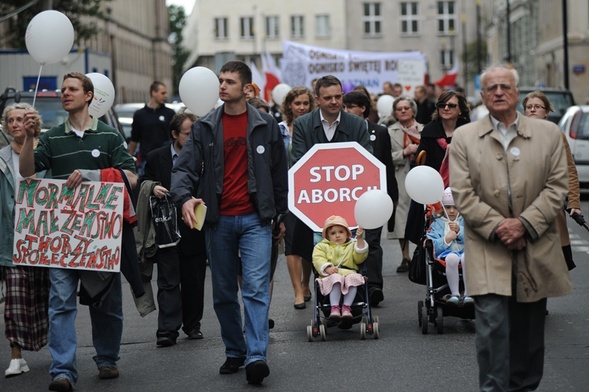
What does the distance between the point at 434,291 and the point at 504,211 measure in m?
3.36

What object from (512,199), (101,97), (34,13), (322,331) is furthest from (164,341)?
(34,13)

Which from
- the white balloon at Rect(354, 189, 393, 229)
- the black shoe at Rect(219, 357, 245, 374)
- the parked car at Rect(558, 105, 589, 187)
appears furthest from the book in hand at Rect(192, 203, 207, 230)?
the parked car at Rect(558, 105, 589, 187)

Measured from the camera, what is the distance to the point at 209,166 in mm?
8680

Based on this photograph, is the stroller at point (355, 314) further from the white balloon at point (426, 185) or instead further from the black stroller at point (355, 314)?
the white balloon at point (426, 185)

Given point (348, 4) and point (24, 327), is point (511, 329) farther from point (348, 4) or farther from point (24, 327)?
point (348, 4)

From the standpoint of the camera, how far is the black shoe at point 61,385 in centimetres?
851

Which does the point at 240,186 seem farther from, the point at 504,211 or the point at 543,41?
the point at 543,41

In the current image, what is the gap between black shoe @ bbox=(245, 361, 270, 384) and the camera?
8445mm

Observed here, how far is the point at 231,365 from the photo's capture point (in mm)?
9047

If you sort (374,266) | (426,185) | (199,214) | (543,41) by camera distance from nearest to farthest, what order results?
(199,214)
(426,185)
(374,266)
(543,41)

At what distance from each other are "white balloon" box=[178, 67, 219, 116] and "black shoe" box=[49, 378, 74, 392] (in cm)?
243

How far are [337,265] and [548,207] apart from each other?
3531mm

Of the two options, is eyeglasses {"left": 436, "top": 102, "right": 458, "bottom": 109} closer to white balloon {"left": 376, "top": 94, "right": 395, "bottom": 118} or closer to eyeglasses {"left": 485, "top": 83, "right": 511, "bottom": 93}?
eyeglasses {"left": 485, "top": 83, "right": 511, "bottom": 93}

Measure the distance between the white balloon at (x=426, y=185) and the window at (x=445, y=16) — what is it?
109 m
